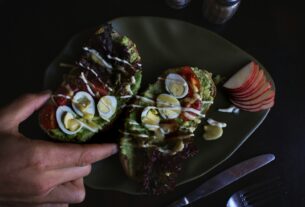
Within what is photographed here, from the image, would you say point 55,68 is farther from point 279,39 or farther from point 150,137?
point 279,39

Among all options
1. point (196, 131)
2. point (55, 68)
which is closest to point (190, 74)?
point (196, 131)

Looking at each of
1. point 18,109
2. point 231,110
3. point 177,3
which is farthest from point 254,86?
point 18,109

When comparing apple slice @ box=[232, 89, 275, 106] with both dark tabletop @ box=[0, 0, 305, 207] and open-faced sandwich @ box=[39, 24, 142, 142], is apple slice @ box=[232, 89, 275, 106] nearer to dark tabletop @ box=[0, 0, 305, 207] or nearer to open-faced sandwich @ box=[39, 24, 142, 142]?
dark tabletop @ box=[0, 0, 305, 207]

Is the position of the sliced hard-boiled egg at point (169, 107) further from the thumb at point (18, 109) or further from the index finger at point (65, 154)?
the thumb at point (18, 109)

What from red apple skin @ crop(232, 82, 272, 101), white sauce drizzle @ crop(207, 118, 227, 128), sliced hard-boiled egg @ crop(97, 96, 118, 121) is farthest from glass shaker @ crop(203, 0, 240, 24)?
sliced hard-boiled egg @ crop(97, 96, 118, 121)

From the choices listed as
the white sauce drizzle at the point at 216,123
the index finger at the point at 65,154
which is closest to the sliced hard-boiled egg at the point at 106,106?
the index finger at the point at 65,154

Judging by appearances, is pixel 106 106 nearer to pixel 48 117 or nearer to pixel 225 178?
pixel 48 117
